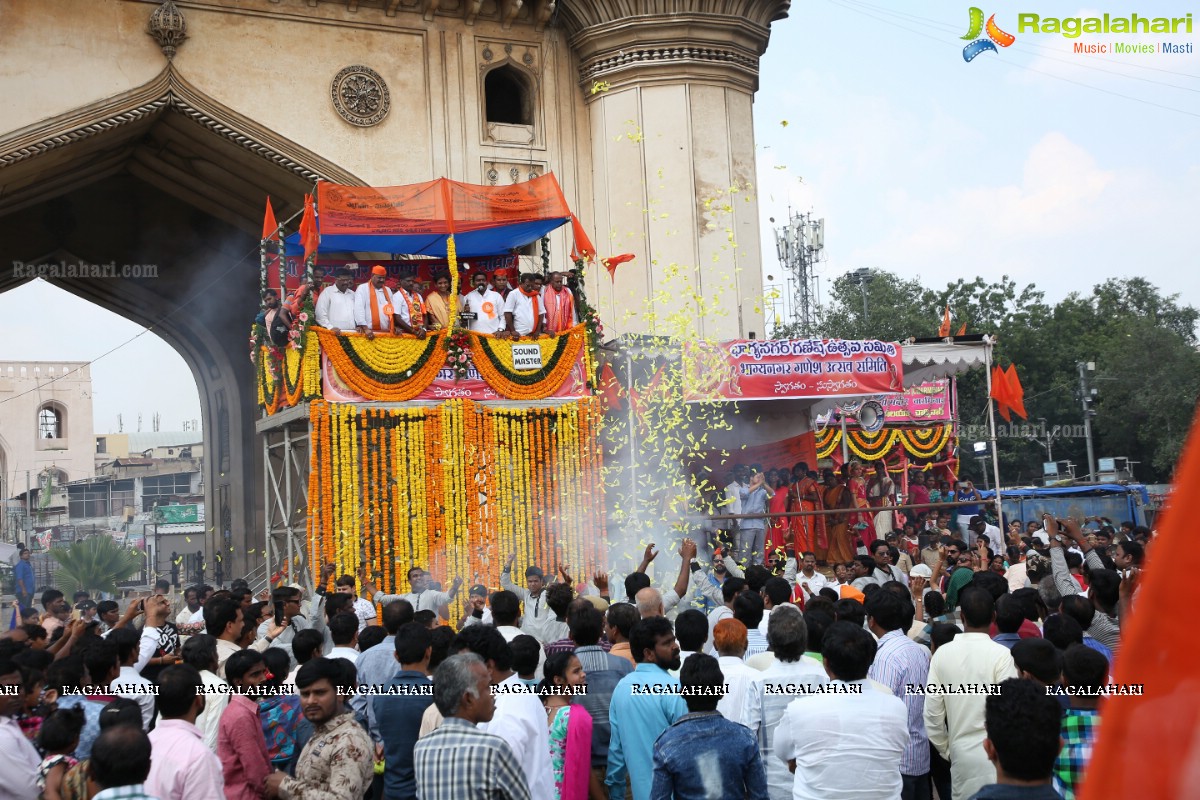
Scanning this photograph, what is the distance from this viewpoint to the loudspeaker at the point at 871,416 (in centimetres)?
1666

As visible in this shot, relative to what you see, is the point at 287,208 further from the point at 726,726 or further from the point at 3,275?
the point at 726,726

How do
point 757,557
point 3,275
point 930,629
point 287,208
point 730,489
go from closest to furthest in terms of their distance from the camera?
1. point 930,629
2. point 757,557
3. point 730,489
4. point 287,208
5. point 3,275

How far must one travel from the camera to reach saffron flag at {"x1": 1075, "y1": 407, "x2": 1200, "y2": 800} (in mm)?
898

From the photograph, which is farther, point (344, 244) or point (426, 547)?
point (344, 244)

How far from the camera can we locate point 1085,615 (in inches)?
218

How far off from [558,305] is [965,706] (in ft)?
28.2

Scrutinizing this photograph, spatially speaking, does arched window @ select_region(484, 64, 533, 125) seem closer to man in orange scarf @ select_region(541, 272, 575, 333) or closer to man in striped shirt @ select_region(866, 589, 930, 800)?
man in orange scarf @ select_region(541, 272, 575, 333)

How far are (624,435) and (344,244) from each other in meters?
3.66

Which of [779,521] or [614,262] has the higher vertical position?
[614,262]

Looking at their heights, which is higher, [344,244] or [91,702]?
[344,244]

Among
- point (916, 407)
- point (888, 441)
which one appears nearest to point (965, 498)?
point (888, 441)

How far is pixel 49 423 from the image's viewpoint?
4628cm

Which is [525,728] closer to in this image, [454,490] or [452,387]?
[454,490]

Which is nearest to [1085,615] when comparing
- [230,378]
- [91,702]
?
[91,702]
